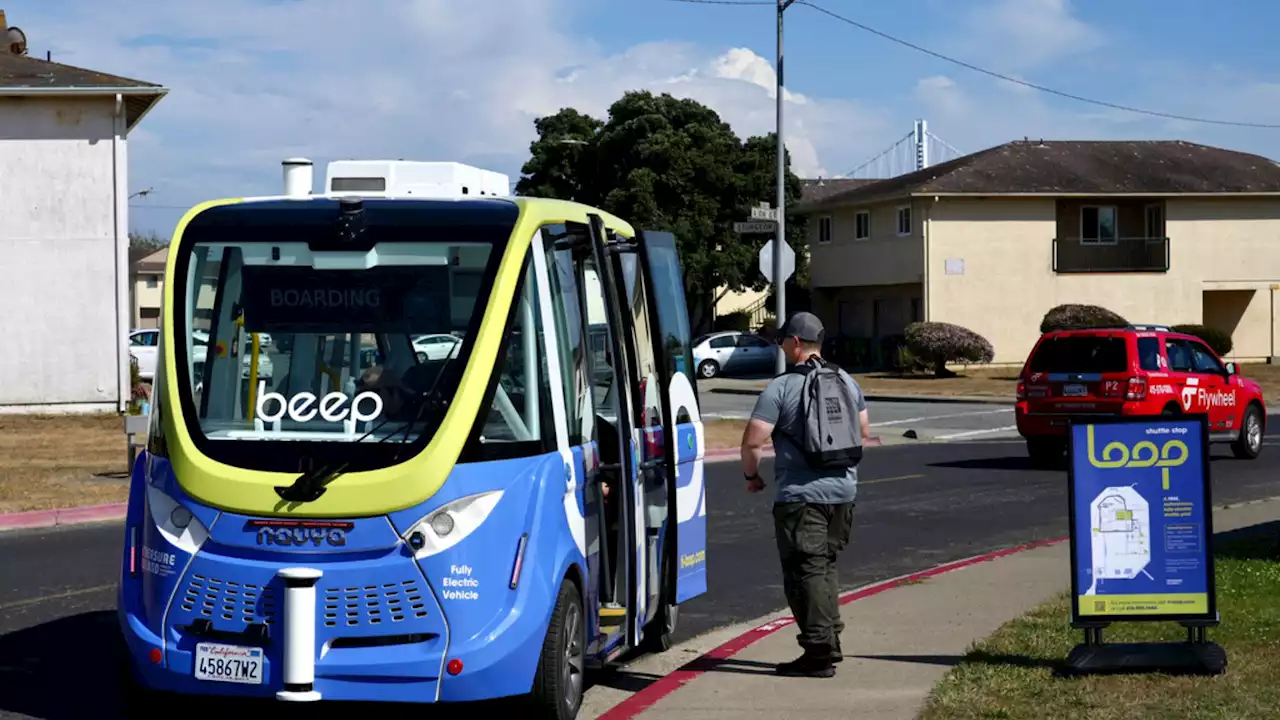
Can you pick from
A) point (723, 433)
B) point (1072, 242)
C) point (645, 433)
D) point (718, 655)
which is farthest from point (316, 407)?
point (1072, 242)

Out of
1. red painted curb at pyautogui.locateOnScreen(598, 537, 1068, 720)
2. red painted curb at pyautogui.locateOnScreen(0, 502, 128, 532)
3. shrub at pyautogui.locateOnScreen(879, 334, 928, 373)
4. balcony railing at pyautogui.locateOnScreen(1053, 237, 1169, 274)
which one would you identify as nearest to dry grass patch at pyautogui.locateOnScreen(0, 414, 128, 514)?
red painted curb at pyautogui.locateOnScreen(0, 502, 128, 532)

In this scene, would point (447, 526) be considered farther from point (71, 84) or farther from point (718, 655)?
point (71, 84)

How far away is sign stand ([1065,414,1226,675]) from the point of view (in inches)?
313

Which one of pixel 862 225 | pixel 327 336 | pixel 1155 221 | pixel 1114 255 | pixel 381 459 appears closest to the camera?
pixel 381 459

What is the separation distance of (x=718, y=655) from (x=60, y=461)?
15.8m

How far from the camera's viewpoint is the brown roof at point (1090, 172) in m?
51.1

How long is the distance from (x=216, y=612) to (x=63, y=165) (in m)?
25.5

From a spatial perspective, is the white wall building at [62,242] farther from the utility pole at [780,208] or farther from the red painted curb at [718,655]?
the red painted curb at [718,655]

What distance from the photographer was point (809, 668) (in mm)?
8367

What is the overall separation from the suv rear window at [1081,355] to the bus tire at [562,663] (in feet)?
50.4

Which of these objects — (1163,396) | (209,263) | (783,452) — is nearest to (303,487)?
(209,263)

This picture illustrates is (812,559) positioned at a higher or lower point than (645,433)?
lower

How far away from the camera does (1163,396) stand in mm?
21281

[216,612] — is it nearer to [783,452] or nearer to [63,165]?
[783,452]
